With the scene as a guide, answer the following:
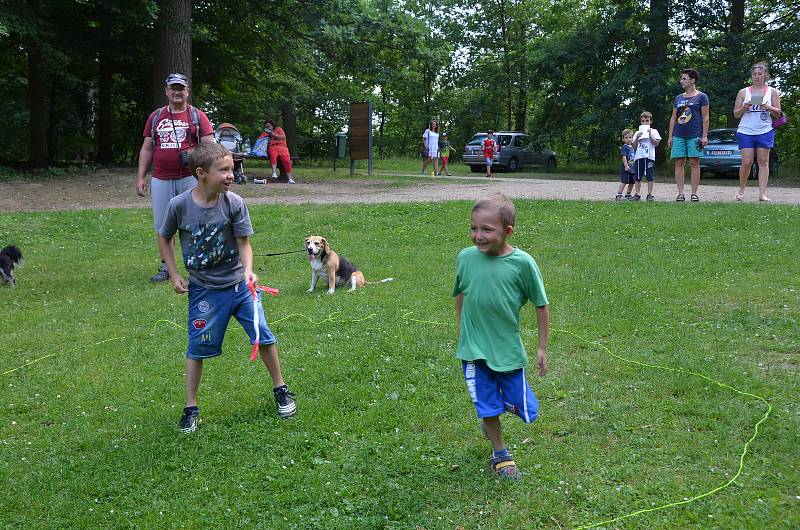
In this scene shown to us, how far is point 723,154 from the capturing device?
70.4ft

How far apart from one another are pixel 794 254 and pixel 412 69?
15.2 meters

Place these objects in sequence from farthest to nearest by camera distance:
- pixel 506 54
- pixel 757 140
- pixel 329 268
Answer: pixel 506 54, pixel 757 140, pixel 329 268

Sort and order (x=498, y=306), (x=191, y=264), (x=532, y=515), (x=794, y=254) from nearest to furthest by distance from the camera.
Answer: (x=532, y=515) → (x=498, y=306) → (x=191, y=264) → (x=794, y=254)

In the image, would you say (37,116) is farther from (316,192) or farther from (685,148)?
(685,148)

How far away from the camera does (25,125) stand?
26922 millimetres

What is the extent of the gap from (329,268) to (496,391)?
463cm

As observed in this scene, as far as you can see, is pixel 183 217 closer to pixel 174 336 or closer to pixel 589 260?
pixel 174 336

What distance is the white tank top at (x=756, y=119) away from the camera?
11.0m

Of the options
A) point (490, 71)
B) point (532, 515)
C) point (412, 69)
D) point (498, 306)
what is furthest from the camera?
point (490, 71)

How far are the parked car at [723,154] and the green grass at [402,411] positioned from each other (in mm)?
13871

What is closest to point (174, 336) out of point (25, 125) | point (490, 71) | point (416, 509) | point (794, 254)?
point (416, 509)

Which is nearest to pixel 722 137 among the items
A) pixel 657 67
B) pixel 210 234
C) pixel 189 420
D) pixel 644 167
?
pixel 657 67

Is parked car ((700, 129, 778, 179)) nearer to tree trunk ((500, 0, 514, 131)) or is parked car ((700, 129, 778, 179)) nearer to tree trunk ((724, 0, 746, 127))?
tree trunk ((724, 0, 746, 127))

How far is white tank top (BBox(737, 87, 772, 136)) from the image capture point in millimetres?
11000
